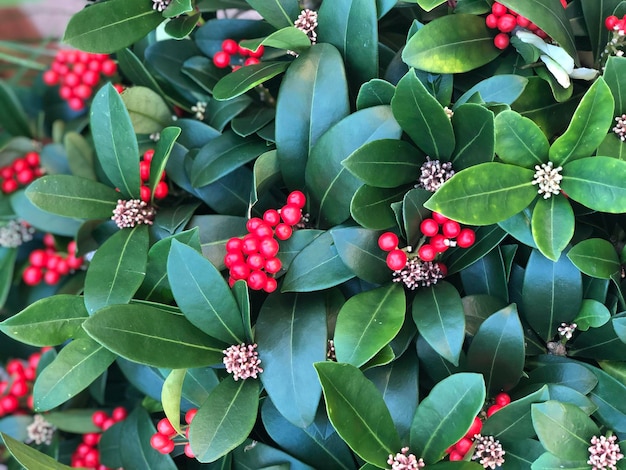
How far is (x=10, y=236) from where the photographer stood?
111 centimetres

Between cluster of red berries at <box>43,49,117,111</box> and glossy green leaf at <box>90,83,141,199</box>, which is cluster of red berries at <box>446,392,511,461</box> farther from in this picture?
cluster of red berries at <box>43,49,117,111</box>

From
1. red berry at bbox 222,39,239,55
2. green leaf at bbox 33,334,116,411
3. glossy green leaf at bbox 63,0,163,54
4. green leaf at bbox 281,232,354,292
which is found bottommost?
green leaf at bbox 33,334,116,411

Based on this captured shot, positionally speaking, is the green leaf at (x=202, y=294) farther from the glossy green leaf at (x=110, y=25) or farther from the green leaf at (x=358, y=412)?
the glossy green leaf at (x=110, y=25)

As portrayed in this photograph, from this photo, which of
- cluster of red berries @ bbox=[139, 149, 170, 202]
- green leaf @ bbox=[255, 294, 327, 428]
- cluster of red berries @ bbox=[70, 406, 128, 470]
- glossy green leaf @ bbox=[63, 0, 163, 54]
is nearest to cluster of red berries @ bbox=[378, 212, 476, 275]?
green leaf @ bbox=[255, 294, 327, 428]

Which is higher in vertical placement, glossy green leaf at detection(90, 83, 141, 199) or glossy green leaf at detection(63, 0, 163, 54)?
glossy green leaf at detection(63, 0, 163, 54)

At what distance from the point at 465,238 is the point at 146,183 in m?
0.46

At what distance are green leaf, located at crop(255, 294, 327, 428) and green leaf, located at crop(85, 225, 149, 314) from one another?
0.16m

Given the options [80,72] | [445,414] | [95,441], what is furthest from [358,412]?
[80,72]

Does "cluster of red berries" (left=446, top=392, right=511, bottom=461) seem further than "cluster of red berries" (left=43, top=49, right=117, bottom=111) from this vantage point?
No

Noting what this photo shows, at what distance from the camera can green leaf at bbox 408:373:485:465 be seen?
59 cm

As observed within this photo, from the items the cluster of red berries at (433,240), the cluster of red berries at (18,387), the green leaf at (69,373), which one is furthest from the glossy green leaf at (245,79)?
the cluster of red berries at (18,387)

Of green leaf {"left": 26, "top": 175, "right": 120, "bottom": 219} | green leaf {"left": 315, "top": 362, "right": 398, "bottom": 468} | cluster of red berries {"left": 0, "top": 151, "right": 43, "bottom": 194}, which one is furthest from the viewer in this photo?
cluster of red berries {"left": 0, "top": 151, "right": 43, "bottom": 194}

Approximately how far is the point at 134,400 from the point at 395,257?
1.81 feet

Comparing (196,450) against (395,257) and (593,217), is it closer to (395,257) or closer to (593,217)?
(395,257)
